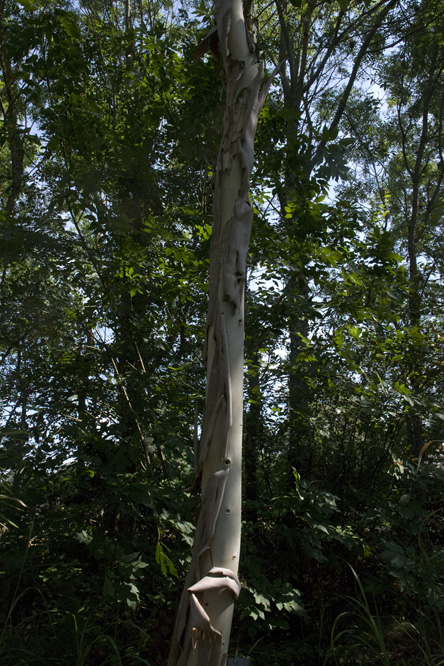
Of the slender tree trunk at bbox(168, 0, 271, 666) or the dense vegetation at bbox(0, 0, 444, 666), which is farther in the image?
the dense vegetation at bbox(0, 0, 444, 666)

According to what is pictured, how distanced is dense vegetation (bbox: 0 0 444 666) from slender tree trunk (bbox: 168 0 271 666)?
1.18m

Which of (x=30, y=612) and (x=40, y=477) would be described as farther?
(x=30, y=612)

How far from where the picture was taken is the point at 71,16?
301 cm

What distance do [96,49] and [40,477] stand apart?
11.7ft

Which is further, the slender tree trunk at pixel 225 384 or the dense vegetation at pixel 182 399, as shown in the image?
the dense vegetation at pixel 182 399

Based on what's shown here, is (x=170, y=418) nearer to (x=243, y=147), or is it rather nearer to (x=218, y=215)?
(x=218, y=215)

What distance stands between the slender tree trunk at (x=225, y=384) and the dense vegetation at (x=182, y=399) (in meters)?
1.18

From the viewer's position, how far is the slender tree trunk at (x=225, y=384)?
1243 mm

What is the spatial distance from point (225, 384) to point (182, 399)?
1.73 meters

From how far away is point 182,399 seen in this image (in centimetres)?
314

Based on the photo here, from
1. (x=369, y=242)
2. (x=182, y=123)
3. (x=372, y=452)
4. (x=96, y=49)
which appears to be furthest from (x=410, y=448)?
(x=96, y=49)

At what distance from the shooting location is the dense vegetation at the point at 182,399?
2.78 m

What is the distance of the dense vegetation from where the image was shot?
9.11 ft

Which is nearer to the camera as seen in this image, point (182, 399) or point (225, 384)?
point (225, 384)
